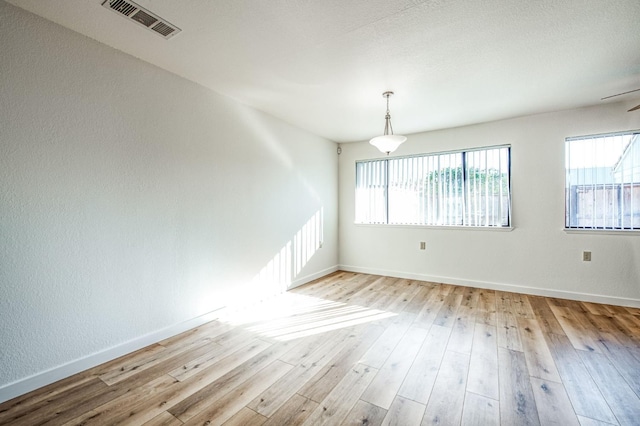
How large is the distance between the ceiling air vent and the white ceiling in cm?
6

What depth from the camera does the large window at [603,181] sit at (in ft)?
10.8

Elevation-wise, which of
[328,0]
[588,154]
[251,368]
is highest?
[328,0]

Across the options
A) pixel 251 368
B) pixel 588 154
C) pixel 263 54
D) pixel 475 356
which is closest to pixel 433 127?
pixel 588 154

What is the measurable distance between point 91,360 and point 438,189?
→ 4619 mm

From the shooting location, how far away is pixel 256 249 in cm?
358

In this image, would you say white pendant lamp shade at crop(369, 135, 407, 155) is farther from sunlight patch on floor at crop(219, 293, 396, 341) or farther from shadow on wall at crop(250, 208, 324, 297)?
shadow on wall at crop(250, 208, 324, 297)

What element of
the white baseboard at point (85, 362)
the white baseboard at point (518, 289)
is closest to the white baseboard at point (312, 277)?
the white baseboard at point (518, 289)

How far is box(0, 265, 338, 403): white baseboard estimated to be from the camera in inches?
69.9

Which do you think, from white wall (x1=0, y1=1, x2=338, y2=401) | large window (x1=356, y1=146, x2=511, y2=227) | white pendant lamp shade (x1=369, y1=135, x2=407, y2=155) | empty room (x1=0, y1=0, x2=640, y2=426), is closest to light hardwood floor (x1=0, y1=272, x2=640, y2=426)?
empty room (x1=0, y1=0, x2=640, y2=426)

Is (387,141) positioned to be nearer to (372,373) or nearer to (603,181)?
(372,373)

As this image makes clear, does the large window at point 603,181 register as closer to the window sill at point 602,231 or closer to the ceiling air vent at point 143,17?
the window sill at point 602,231

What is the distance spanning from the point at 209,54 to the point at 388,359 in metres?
2.92

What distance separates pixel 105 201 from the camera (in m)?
2.19

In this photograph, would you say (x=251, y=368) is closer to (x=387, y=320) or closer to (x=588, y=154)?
(x=387, y=320)
